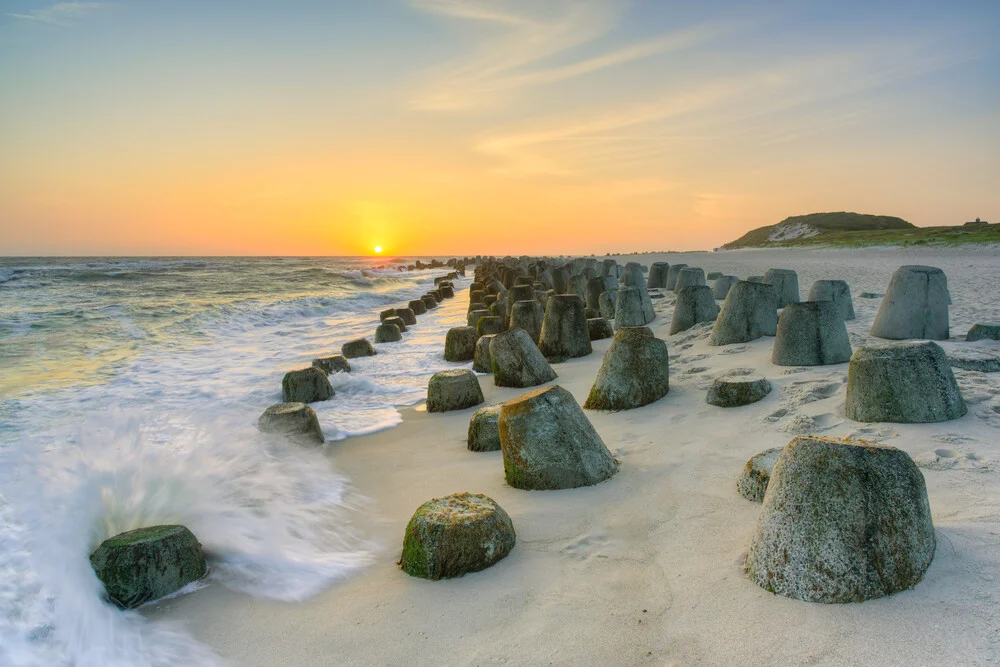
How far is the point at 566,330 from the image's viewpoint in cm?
732

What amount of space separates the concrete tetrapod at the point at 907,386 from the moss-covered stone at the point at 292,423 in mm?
4113

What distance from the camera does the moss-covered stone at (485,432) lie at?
14.4 feet

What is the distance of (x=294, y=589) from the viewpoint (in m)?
2.81

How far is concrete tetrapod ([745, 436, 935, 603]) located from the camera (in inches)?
77.0

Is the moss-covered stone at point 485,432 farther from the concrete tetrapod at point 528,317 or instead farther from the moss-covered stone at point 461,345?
the concrete tetrapod at point 528,317

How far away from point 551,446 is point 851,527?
5.59 feet

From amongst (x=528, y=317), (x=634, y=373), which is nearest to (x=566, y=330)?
(x=528, y=317)

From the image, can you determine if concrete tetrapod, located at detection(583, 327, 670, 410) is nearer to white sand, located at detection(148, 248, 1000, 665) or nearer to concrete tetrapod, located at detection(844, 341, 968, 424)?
white sand, located at detection(148, 248, 1000, 665)

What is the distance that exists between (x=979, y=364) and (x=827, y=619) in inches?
133

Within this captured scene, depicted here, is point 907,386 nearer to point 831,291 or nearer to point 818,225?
point 831,291

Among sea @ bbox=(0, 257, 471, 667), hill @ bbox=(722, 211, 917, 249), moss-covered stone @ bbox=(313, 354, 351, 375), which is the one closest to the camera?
sea @ bbox=(0, 257, 471, 667)

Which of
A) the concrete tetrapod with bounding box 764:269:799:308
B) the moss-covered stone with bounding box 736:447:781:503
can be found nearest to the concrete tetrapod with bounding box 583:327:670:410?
the moss-covered stone with bounding box 736:447:781:503

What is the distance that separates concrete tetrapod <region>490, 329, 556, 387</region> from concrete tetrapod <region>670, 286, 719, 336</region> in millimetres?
2526

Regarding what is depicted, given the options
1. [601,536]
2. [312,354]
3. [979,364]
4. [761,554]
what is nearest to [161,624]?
[601,536]
